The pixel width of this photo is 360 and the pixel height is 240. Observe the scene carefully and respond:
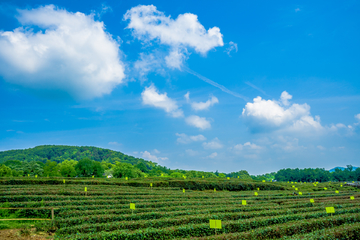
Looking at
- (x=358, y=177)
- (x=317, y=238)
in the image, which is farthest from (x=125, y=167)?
(x=358, y=177)

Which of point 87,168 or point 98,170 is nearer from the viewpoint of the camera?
point 87,168

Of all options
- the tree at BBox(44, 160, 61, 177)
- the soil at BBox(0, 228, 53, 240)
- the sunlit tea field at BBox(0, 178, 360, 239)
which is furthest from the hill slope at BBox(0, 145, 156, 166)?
the soil at BBox(0, 228, 53, 240)

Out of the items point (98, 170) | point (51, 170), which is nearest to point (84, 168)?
point (98, 170)

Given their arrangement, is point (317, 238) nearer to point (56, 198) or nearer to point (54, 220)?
point (54, 220)

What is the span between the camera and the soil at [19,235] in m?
11.0

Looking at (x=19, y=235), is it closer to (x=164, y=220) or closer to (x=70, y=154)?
(x=164, y=220)

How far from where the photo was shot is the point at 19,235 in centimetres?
1138

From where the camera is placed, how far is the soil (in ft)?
36.1

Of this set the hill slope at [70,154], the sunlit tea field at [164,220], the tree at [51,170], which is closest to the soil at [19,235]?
the sunlit tea field at [164,220]

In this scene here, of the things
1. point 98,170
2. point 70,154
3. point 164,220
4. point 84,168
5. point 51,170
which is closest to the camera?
point 164,220

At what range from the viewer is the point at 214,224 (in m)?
8.48

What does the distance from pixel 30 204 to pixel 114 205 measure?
627 centimetres

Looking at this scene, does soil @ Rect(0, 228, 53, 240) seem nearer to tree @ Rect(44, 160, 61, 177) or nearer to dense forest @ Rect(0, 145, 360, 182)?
dense forest @ Rect(0, 145, 360, 182)

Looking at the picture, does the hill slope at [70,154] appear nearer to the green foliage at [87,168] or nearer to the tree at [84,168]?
the green foliage at [87,168]
